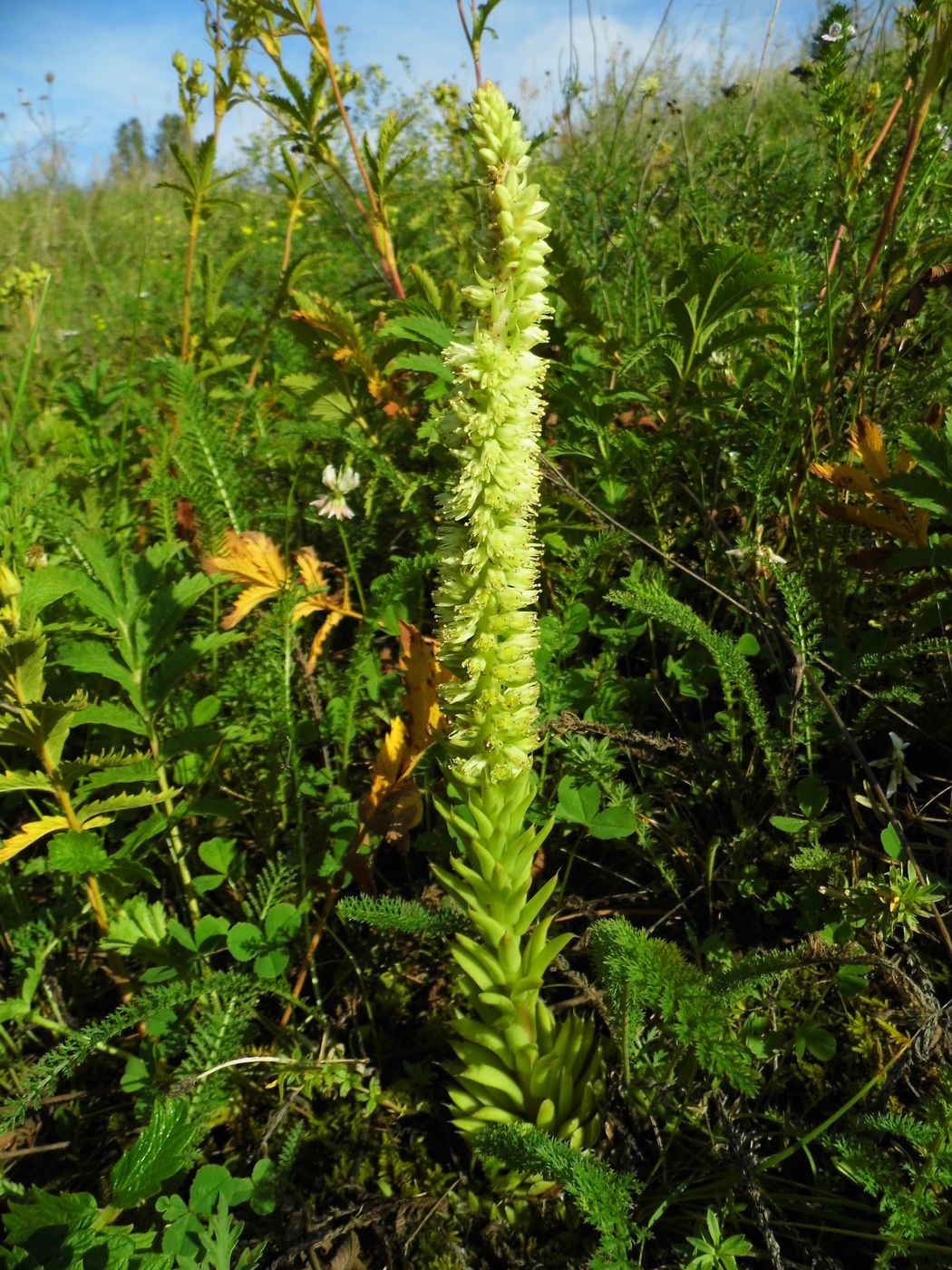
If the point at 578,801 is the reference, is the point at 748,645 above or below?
above

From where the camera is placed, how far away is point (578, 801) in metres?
2.11

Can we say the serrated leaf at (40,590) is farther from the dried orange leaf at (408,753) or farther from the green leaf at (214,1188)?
the green leaf at (214,1188)

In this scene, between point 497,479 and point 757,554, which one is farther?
point 757,554

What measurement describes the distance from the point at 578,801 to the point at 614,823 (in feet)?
0.37

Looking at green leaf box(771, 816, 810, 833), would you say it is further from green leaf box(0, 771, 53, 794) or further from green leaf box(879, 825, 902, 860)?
green leaf box(0, 771, 53, 794)

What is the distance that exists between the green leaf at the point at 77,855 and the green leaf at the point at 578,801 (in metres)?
1.17

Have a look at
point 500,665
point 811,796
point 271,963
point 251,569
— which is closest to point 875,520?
point 811,796

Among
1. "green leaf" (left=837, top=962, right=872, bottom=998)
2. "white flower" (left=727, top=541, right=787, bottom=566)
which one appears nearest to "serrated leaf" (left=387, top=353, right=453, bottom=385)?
"white flower" (left=727, top=541, right=787, bottom=566)

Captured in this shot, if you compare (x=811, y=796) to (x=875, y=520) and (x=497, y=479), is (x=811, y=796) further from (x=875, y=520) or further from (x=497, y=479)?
(x=497, y=479)

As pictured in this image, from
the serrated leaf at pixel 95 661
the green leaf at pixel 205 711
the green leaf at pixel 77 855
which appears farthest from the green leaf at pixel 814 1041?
the serrated leaf at pixel 95 661

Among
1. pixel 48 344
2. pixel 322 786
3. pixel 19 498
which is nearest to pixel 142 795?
pixel 322 786

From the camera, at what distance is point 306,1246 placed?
159 cm

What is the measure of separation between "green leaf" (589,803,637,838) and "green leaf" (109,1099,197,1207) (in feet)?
3.68

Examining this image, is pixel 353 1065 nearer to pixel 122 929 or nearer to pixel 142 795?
pixel 122 929
